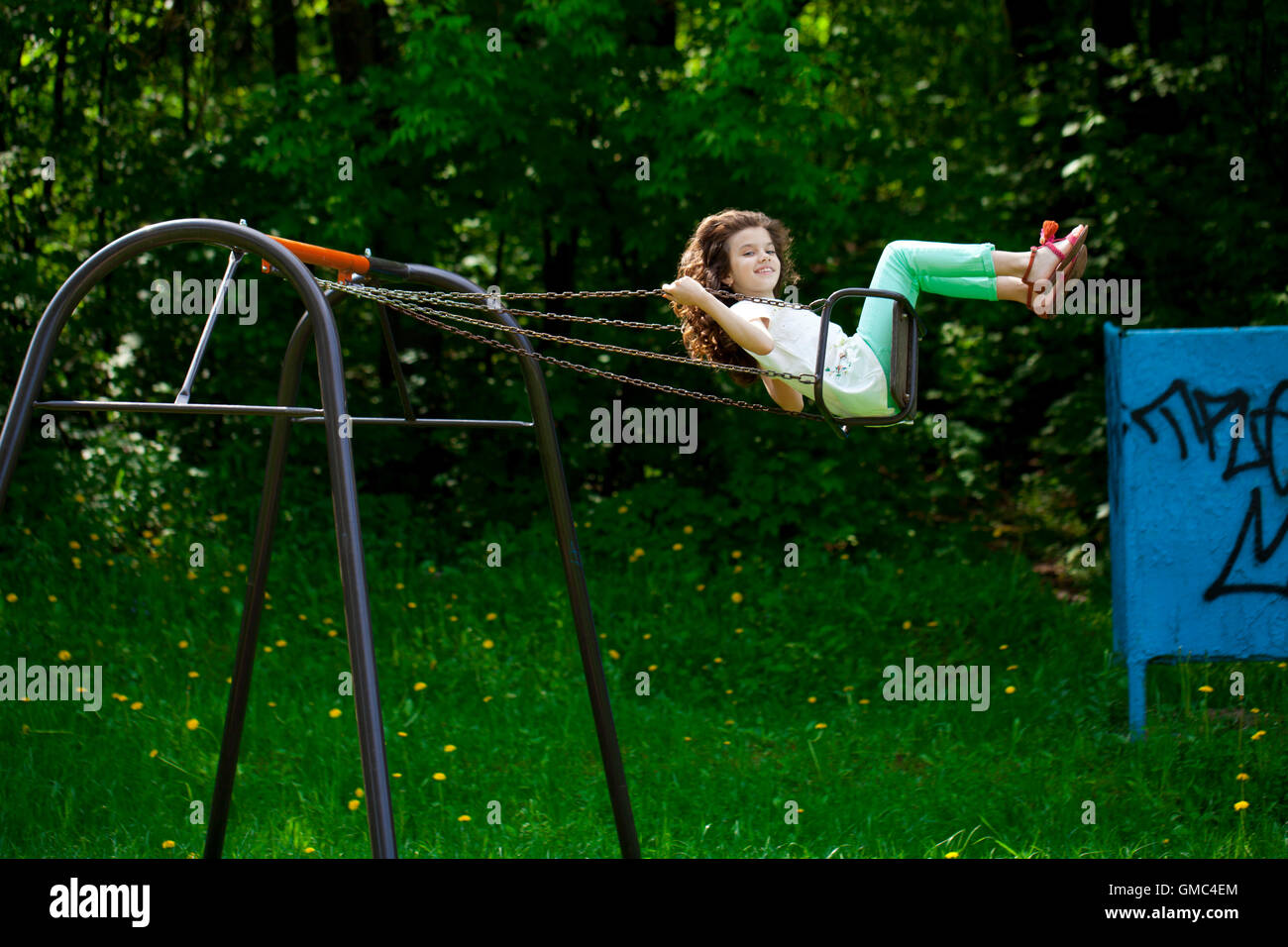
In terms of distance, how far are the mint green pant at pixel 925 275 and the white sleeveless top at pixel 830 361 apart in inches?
1.6

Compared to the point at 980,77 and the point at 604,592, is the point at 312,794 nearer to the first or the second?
the point at 604,592

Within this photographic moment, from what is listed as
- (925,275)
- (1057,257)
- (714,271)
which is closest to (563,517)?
(714,271)

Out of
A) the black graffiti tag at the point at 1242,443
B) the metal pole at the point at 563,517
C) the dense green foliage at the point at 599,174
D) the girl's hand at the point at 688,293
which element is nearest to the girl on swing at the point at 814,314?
the girl's hand at the point at 688,293

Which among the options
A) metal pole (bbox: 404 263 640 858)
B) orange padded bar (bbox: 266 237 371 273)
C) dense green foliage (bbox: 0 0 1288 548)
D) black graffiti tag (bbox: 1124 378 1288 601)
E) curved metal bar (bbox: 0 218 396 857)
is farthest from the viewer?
dense green foliage (bbox: 0 0 1288 548)

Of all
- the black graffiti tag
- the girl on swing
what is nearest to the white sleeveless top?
the girl on swing

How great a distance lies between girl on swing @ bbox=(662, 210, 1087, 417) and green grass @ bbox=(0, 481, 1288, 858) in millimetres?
1987

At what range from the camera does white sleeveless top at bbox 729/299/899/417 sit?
11.0ft

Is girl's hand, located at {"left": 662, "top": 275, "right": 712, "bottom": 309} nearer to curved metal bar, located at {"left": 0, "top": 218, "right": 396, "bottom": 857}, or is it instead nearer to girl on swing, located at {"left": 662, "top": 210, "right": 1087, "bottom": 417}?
girl on swing, located at {"left": 662, "top": 210, "right": 1087, "bottom": 417}

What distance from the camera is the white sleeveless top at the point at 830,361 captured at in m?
3.35

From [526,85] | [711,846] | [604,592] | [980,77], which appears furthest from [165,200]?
[980,77]

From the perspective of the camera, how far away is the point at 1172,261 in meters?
7.86

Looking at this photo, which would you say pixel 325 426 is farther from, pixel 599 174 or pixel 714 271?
pixel 599 174

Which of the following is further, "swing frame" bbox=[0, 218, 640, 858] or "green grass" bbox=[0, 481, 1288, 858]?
"green grass" bbox=[0, 481, 1288, 858]

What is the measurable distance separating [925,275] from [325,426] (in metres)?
1.73
